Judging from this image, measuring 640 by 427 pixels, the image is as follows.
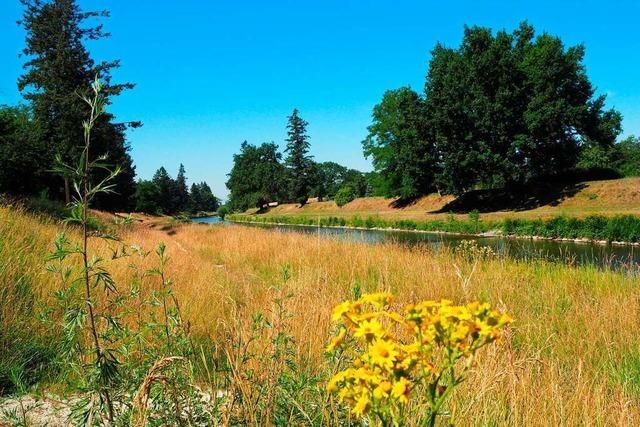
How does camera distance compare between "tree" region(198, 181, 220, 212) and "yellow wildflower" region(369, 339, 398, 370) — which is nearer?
"yellow wildflower" region(369, 339, 398, 370)

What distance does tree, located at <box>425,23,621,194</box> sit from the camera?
28641 mm

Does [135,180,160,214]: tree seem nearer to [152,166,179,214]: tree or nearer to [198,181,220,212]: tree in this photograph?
[152,166,179,214]: tree

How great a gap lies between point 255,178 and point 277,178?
837 centimetres

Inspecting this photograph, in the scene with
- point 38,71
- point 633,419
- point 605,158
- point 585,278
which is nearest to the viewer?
point 633,419

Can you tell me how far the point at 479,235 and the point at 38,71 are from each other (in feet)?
82.7

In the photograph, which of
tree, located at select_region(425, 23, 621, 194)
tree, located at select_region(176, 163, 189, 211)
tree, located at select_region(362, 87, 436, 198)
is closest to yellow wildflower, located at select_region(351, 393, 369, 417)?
tree, located at select_region(425, 23, 621, 194)

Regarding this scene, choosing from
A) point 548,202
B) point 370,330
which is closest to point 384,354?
point 370,330

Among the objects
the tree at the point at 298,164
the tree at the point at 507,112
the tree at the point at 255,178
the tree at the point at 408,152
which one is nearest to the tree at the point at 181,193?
the tree at the point at 255,178

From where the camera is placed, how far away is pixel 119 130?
88.7ft

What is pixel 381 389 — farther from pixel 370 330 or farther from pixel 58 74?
pixel 58 74

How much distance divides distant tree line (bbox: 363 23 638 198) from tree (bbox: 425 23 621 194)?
7 cm

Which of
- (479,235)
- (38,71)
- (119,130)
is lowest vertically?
(479,235)

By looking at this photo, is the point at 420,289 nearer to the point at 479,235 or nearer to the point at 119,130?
the point at 479,235

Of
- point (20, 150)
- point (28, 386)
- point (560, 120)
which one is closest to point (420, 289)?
point (28, 386)
